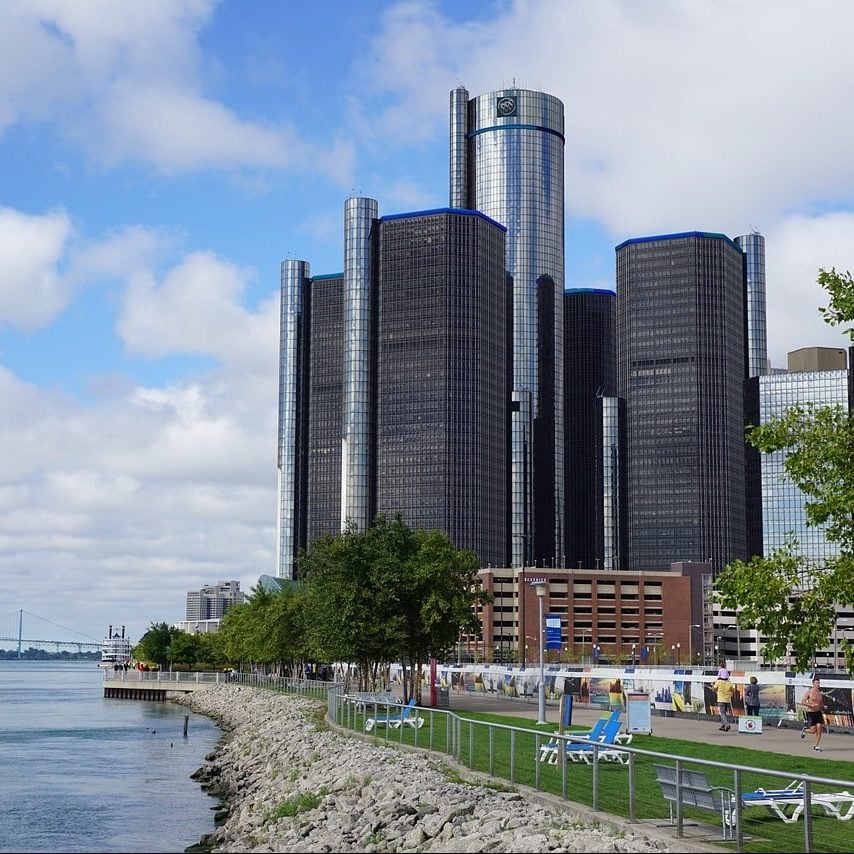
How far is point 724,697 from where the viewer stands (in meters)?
40.3

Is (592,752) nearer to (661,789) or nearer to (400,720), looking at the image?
(661,789)

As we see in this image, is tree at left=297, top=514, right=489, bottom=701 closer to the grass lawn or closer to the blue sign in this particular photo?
the blue sign

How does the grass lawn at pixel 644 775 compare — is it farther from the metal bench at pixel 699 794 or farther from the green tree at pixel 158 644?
the green tree at pixel 158 644

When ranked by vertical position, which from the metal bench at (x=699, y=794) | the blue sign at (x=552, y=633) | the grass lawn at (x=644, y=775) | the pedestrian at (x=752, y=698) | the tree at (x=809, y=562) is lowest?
the pedestrian at (x=752, y=698)

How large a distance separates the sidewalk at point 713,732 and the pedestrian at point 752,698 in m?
0.70

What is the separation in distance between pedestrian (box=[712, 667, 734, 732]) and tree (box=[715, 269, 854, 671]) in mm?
18371

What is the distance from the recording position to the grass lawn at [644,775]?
53.7 feet

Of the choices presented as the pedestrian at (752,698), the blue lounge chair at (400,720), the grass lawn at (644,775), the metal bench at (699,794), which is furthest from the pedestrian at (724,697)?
the metal bench at (699,794)

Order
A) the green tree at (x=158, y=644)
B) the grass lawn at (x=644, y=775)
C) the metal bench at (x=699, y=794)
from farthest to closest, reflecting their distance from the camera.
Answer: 1. the green tree at (x=158, y=644)
2. the metal bench at (x=699, y=794)
3. the grass lawn at (x=644, y=775)

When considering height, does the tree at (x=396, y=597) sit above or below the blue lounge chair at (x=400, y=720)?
above

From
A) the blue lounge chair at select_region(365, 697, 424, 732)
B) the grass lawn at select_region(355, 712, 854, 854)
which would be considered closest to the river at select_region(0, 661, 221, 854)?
the blue lounge chair at select_region(365, 697, 424, 732)

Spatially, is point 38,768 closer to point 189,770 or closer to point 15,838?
point 189,770

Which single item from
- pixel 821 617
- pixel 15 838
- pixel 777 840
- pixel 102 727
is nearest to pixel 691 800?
pixel 777 840

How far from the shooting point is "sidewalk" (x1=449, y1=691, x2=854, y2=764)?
32.3 metres
